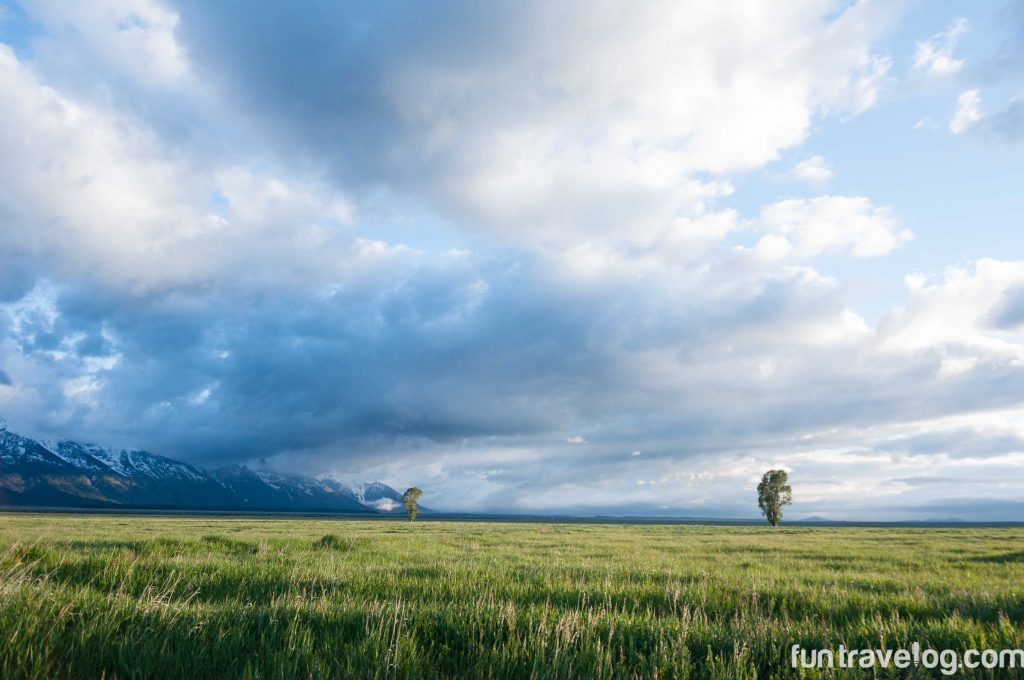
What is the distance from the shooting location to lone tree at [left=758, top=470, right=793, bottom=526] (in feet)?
315

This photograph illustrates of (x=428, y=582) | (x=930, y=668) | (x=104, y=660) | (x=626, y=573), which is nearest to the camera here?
(x=104, y=660)

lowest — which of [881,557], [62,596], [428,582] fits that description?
[881,557]

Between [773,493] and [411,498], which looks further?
[411,498]

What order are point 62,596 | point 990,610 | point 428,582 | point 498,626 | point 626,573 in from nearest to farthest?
point 498,626 < point 62,596 < point 990,610 < point 428,582 < point 626,573

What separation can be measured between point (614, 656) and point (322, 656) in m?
2.51

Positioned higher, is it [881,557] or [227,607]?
[227,607]

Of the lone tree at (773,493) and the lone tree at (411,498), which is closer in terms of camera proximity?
the lone tree at (773,493)

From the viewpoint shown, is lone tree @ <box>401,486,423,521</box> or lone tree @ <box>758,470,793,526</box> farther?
lone tree @ <box>401,486,423,521</box>

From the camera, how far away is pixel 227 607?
5.88 meters

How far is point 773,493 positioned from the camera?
97188mm

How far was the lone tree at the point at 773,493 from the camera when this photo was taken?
9600cm

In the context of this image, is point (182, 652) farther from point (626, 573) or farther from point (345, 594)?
point (626, 573)

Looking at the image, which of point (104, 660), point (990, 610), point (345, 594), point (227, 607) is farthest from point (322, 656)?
point (990, 610)

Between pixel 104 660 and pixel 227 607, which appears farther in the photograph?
pixel 227 607
